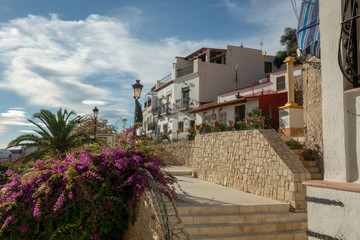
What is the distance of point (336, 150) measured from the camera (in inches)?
160

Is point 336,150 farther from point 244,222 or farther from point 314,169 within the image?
point 314,169

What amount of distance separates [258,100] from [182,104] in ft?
39.7

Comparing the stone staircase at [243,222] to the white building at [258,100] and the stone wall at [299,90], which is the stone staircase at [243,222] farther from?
the stone wall at [299,90]

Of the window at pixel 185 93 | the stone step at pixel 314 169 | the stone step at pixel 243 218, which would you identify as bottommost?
the stone step at pixel 243 218

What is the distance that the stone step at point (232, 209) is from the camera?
7629 millimetres

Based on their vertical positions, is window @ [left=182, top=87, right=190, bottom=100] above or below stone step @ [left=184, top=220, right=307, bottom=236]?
above

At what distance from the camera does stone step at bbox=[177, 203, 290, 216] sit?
763 centimetres

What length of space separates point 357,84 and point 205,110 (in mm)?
21585

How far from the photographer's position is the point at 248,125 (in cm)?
1266

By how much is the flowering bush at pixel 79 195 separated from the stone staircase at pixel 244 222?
118 cm

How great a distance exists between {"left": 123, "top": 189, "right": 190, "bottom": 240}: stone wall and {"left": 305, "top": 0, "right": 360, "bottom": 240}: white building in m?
2.13

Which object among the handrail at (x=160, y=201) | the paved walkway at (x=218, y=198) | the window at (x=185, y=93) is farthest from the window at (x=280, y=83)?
the handrail at (x=160, y=201)

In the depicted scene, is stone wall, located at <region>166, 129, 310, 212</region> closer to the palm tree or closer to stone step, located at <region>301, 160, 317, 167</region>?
stone step, located at <region>301, 160, 317, 167</region>

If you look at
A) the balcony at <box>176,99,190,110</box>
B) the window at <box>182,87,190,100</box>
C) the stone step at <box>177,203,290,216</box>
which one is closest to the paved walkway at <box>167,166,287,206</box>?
the stone step at <box>177,203,290,216</box>
